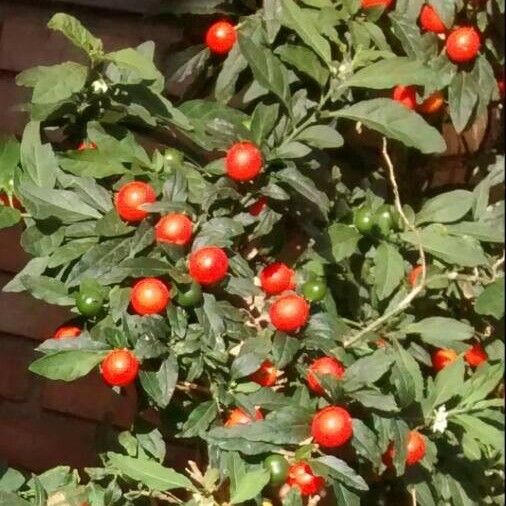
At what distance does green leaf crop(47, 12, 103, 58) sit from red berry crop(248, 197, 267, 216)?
0.25 m

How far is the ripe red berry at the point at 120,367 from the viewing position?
1.19 metres

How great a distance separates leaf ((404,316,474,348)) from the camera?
132cm

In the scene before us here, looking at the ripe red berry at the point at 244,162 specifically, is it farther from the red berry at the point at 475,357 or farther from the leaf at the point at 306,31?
the red berry at the point at 475,357

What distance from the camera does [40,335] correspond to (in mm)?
1927

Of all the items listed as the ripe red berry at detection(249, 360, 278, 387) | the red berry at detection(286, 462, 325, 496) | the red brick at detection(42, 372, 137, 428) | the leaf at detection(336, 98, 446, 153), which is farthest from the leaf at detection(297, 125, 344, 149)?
the red brick at detection(42, 372, 137, 428)

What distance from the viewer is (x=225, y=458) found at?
1.25m

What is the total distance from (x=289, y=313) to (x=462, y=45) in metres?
0.44

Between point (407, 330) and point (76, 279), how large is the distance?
396 mm

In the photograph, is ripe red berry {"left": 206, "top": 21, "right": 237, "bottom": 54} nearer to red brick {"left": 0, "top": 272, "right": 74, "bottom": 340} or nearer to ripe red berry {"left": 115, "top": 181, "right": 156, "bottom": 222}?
ripe red berry {"left": 115, "top": 181, "right": 156, "bottom": 222}

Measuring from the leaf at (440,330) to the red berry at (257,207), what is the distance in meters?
0.23

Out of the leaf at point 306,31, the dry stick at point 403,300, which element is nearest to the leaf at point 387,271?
the dry stick at point 403,300

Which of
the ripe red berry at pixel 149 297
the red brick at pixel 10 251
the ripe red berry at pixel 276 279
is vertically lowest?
the red brick at pixel 10 251

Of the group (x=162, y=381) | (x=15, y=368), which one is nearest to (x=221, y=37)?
(x=162, y=381)

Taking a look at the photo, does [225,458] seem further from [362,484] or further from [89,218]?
[89,218]
